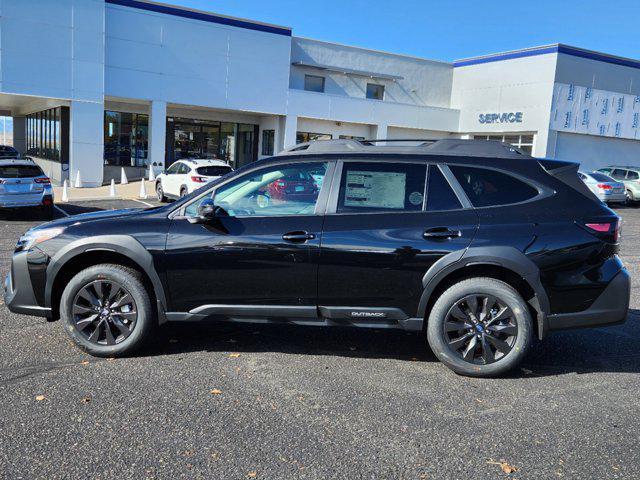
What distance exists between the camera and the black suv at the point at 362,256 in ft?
14.7

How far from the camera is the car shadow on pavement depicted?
4.96m

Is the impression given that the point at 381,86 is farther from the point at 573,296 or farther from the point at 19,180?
the point at 573,296

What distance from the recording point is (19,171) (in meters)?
13.8

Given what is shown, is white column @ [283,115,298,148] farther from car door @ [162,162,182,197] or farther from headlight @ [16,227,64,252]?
headlight @ [16,227,64,252]

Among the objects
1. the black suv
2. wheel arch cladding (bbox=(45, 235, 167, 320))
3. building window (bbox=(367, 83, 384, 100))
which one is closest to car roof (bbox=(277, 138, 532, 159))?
the black suv

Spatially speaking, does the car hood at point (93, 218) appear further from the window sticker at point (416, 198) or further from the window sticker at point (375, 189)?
the window sticker at point (416, 198)

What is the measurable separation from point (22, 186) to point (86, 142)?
10.7 meters

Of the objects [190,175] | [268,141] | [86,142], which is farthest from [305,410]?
[268,141]

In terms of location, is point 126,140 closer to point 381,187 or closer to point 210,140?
point 210,140

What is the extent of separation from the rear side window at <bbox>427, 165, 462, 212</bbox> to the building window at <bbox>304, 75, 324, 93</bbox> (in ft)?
88.9

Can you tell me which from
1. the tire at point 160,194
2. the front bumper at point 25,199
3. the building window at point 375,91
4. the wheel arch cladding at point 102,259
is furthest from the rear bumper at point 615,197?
the wheel arch cladding at point 102,259

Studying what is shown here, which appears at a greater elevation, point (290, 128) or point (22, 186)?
point (290, 128)

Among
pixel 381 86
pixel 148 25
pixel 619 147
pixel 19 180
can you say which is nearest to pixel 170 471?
pixel 19 180

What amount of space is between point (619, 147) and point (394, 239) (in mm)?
31940
